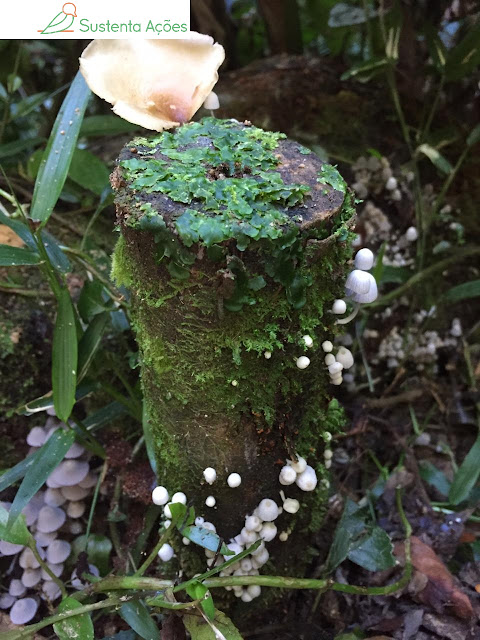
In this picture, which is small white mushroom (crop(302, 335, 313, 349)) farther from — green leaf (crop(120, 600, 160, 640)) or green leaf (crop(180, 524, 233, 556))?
green leaf (crop(120, 600, 160, 640))

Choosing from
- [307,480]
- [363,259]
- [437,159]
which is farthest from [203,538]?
[437,159]

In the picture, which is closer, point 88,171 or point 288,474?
point 288,474

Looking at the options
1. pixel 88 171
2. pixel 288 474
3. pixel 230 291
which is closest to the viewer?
pixel 230 291

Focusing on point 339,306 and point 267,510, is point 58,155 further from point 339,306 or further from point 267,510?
point 267,510

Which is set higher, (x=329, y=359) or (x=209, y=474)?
(x=329, y=359)

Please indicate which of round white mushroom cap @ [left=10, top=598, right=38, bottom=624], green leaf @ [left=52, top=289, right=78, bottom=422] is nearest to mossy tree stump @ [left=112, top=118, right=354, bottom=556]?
green leaf @ [left=52, top=289, right=78, bottom=422]

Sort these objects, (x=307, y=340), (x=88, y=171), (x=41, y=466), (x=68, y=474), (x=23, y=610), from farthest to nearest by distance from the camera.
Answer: (x=88, y=171)
(x=68, y=474)
(x=23, y=610)
(x=41, y=466)
(x=307, y=340)
